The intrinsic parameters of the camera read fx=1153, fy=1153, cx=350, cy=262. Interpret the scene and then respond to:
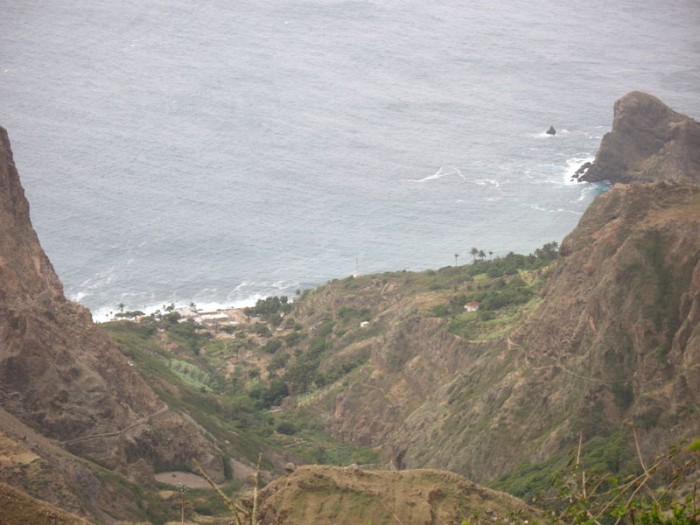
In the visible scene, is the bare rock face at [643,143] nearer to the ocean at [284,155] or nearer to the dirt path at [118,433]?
the ocean at [284,155]

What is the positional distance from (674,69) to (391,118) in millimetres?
50177

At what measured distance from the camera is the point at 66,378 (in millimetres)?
62969

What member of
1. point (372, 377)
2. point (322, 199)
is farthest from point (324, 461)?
point (322, 199)

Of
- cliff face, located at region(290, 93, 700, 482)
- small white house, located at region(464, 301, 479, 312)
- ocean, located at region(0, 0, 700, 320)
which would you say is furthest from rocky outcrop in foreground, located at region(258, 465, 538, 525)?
ocean, located at region(0, 0, 700, 320)

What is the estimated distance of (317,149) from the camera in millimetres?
163375

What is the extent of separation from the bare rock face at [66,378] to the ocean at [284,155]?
177ft

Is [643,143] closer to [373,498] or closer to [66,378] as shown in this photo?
[66,378]

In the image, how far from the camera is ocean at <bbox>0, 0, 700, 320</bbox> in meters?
136

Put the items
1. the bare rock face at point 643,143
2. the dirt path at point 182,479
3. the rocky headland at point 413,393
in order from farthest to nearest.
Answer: the bare rock face at point 643,143 → the dirt path at point 182,479 → the rocky headland at point 413,393

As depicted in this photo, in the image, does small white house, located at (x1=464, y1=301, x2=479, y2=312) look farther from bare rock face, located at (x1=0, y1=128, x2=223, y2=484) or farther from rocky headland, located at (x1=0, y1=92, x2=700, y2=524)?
bare rock face, located at (x1=0, y1=128, x2=223, y2=484)

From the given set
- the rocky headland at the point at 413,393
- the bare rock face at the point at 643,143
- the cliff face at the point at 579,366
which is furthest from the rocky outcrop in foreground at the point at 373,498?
the bare rock face at the point at 643,143

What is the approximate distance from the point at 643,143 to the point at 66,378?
10786cm

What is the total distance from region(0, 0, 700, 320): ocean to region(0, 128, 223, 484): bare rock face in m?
54.0

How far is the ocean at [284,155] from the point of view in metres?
136
